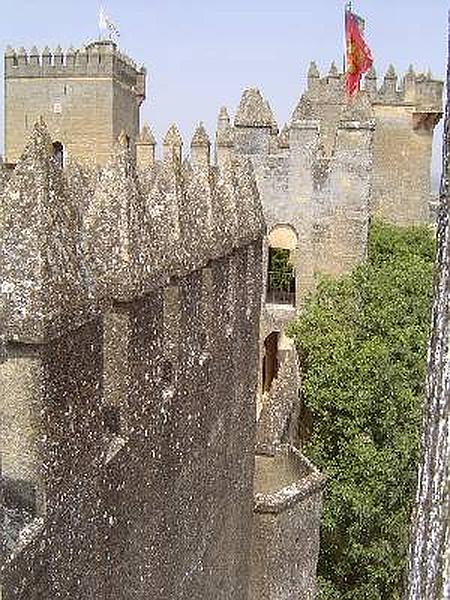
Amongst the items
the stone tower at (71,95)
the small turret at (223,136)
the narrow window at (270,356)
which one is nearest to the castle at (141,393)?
the narrow window at (270,356)

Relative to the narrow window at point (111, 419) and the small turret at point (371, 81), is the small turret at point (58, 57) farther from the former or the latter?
the narrow window at point (111, 419)

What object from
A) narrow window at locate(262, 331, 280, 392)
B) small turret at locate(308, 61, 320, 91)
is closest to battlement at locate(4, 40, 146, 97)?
small turret at locate(308, 61, 320, 91)

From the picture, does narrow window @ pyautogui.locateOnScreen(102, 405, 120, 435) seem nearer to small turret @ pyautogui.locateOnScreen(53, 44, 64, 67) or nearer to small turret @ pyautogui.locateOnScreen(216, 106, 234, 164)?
small turret @ pyautogui.locateOnScreen(216, 106, 234, 164)

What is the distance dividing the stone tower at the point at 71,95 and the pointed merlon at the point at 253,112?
1184 centimetres

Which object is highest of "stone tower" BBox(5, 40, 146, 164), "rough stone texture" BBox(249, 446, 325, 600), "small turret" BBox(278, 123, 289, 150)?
"stone tower" BBox(5, 40, 146, 164)

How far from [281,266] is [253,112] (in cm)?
324

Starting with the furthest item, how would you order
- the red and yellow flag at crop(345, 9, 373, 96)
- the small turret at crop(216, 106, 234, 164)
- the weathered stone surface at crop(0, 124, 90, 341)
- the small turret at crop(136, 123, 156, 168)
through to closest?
the red and yellow flag at crop(345, 9, 373, 96) < the small turret at crop(136, 123, 156, 168) < the small turret at crop(216, 106, 234, 164) < the weathered stone surface at crop(0, 124, 90, 341)

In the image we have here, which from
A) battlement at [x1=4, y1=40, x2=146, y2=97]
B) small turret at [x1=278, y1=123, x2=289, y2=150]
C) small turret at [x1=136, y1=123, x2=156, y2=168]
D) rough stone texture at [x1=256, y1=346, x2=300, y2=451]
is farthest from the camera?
battlement at [x1=4, y1=40, x2=146, y2=97]

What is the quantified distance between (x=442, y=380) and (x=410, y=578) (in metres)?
0.61

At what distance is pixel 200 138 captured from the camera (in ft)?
61.1

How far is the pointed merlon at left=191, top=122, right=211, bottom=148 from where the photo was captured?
18.5 m

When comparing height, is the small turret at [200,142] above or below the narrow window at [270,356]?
above

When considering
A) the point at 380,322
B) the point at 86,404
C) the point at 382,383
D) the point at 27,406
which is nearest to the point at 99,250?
the point at 86,404

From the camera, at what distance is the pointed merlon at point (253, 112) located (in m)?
18.6
